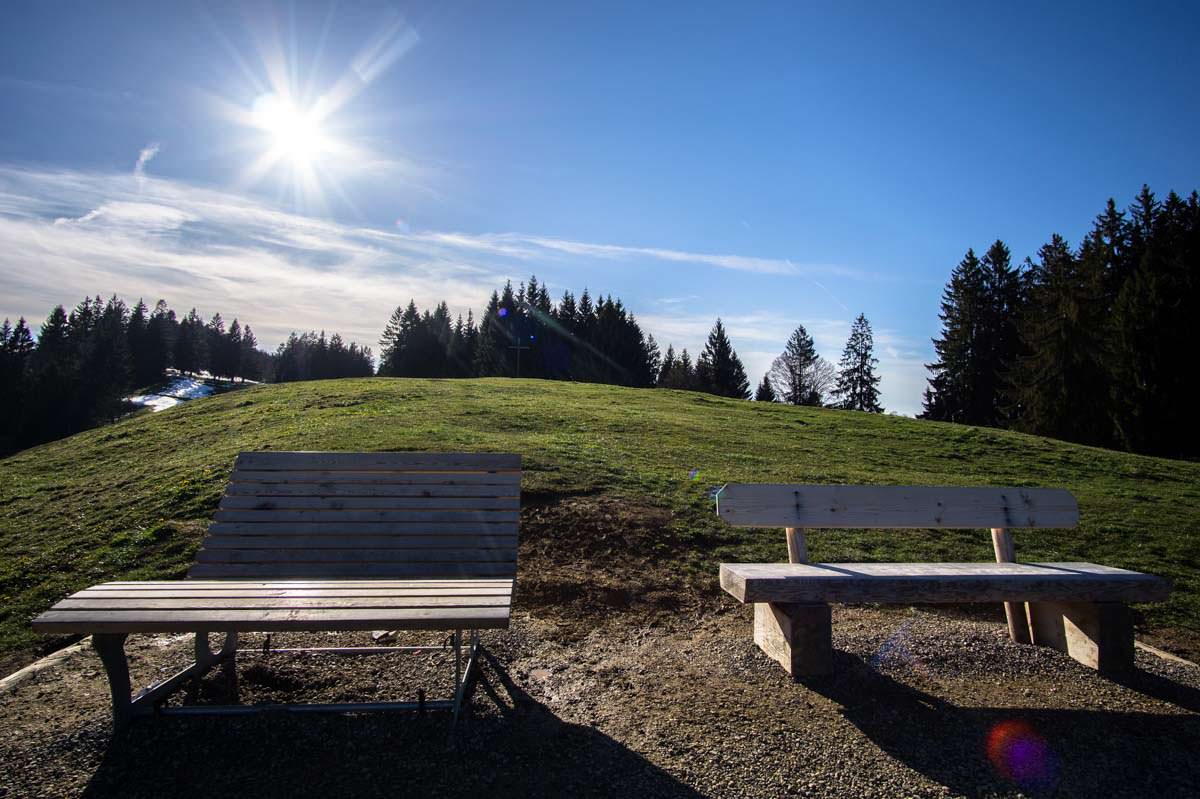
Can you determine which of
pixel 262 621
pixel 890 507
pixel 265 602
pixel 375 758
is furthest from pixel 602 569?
pixel 262 621

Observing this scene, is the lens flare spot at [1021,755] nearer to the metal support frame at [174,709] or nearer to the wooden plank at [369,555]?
the metal support frame at [174,709]

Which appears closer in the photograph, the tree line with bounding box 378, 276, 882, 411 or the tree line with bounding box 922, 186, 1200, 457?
the tree line with bounding box 922, 186, 1200, 457

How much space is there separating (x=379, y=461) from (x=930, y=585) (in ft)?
11.8

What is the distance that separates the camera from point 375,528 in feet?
13.6

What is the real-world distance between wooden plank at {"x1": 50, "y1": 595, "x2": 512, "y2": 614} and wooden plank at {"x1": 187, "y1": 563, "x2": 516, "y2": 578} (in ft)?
2.63

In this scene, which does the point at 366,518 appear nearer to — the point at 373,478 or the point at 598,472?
the point at 373,478

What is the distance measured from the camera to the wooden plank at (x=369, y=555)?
3938mm

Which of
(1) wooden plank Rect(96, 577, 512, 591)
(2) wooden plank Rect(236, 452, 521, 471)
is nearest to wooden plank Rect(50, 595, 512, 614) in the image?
(1) wooden plank Rect(96, 577, 512, 591)

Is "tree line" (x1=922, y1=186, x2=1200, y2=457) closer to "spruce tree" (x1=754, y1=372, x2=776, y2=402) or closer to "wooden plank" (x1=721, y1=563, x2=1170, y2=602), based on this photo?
"spruce tree" (x1=754, y1=372, x2=776, y2=402)

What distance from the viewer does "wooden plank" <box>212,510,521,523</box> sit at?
414 centimetres

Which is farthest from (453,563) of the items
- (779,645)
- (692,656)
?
(779,645)

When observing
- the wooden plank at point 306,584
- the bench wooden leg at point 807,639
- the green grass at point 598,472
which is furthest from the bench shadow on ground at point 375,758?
the green grass at point 598,472

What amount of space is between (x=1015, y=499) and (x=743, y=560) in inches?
91.7

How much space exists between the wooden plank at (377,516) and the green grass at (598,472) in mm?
1993
